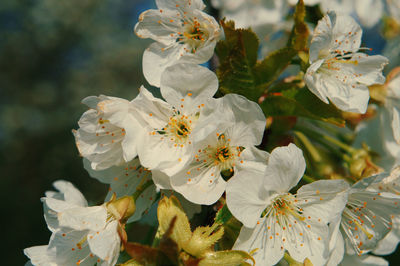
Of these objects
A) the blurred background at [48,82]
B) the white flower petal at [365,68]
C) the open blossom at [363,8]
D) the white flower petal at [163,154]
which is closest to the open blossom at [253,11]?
the open blossom at [363,8]

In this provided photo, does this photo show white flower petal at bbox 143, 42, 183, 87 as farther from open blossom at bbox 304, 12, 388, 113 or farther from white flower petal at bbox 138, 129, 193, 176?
open blossom at bbox 304, 12, 388, 113

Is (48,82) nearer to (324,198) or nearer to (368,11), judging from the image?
(368,11)

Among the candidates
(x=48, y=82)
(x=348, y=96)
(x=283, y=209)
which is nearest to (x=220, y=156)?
(x=283, y=209)

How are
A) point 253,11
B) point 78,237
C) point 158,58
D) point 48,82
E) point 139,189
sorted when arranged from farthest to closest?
point 48,82 → point 253,11 → point 158,58 → point 139,189 → point 78,237

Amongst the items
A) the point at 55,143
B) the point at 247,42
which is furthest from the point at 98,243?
the point at 55,143

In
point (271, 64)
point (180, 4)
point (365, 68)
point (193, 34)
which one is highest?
point (180, 4)

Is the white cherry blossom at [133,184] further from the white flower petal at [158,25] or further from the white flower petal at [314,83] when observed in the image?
the white flower petal at [314,83]

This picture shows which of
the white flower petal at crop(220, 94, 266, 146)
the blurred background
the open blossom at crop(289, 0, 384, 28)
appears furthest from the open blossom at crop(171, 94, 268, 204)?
the blurred background
